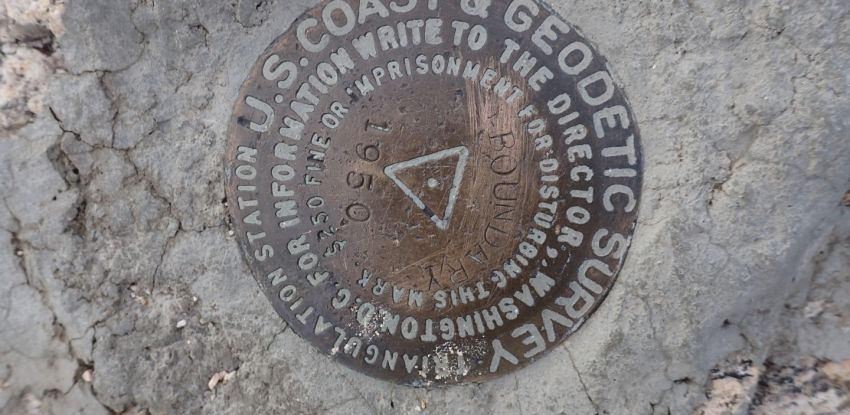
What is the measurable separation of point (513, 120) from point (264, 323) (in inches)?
43.9

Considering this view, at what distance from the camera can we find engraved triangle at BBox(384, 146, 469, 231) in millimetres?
1938

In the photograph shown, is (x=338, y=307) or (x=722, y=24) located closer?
(x=722, y=24)

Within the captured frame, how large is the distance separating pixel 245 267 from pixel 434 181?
73cm

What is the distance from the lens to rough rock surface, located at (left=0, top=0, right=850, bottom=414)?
1910 mm

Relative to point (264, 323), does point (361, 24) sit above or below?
above

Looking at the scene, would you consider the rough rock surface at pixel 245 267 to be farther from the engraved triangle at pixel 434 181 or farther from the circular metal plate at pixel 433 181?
Result: the engraved triangle at pixel 434 181

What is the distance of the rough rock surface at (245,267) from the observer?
6.27 ft

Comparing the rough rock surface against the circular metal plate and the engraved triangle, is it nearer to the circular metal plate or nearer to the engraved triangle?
the circular metal plate

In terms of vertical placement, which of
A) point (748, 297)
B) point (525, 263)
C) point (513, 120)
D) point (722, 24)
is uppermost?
point (722, 24)

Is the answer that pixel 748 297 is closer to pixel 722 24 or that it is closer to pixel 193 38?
pixel 722 24

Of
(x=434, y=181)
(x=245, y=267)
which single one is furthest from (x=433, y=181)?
(x=245, y=267)

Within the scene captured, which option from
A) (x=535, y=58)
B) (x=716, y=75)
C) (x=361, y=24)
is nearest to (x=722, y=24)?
(x=716, y=75)

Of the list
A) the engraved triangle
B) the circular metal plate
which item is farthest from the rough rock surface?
the engraved triangle

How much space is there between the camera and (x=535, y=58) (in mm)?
1894
